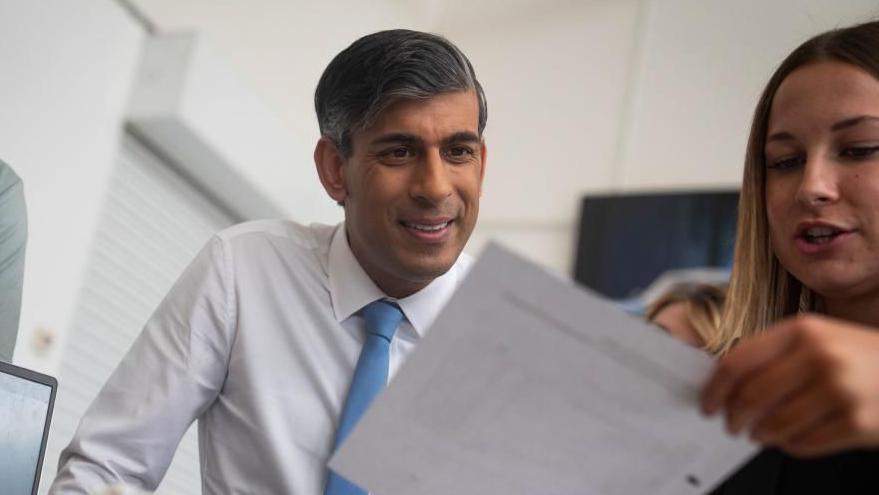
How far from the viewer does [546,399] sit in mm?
792

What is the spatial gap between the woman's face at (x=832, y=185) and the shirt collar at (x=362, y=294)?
0.48 m

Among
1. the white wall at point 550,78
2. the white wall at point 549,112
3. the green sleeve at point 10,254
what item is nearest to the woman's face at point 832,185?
the green sleeve at point 10,254

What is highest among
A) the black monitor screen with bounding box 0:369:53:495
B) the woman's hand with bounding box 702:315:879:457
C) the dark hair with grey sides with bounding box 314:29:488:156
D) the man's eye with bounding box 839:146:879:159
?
the dark hair with grey sides with bounding box 314:29:488:156

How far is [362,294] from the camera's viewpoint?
1363 millimetres

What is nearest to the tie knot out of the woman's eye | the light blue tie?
the light blue tie

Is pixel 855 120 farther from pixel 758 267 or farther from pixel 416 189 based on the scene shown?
pixel 416 189

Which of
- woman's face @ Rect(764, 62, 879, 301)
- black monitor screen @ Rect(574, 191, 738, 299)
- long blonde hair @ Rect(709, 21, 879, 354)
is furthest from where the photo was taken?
black monitor screen @ Rect(574, 191, 738, 299)

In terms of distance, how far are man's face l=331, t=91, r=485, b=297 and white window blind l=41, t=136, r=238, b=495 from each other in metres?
1.35

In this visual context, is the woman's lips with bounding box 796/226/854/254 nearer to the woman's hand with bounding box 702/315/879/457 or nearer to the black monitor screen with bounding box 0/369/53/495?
the woman's hand with bounding box 702/315/879/457

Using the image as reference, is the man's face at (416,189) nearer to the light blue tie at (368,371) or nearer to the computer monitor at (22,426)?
the light blue tie at (368,371)

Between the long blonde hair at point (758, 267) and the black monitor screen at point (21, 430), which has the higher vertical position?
the long blonde hair at point (758, 267)

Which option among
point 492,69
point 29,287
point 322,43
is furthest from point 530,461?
point 492,69

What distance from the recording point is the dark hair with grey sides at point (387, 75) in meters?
1.34

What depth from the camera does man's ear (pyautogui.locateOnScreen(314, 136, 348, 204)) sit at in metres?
1.49
